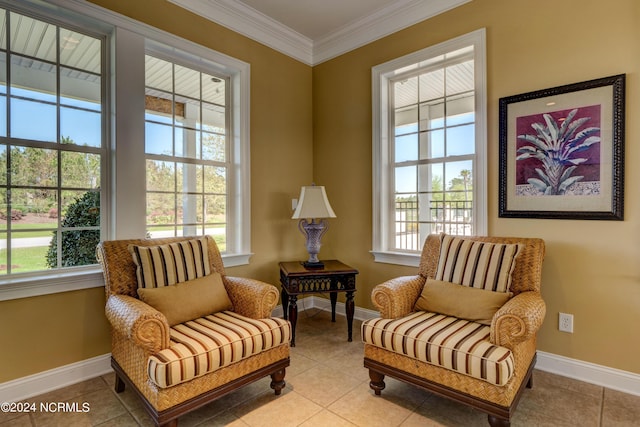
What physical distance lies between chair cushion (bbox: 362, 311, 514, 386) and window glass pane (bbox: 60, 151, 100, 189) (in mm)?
2178

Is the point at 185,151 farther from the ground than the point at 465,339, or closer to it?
farther from the ground

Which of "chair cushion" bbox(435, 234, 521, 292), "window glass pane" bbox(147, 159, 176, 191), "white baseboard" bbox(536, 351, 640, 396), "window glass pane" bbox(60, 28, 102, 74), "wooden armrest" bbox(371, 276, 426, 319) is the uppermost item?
"window glass pane" bbox(60, 28, 102, 74)

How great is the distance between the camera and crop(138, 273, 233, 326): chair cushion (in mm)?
1918

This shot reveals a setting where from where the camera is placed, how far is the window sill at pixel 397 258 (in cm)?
299

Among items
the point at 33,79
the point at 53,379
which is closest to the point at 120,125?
→ the point at 33,79

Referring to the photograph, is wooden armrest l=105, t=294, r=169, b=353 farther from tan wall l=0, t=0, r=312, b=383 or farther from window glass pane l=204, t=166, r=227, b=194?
window glass pane l=204, t=166, r=227, b=194

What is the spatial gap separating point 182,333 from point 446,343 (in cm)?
142

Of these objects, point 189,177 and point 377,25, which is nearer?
point 189,177

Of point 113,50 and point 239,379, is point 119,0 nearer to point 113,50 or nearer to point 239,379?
point 113,50

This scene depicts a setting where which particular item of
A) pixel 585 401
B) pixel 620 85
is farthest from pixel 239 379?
pixel 620 85

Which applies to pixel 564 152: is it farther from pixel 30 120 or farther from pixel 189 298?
pixel 30 120

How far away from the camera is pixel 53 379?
210 centimetres

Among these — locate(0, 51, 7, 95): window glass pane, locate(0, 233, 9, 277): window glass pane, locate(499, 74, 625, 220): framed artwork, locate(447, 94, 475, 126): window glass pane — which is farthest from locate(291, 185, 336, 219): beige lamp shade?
locate(0, 51, 7, 95): window glass pane

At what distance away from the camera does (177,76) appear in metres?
2.86
